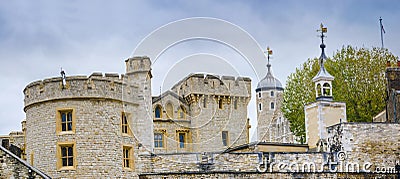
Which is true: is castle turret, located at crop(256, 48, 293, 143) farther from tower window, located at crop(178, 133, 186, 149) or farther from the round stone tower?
the round stone tower

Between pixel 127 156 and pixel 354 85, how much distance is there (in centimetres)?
2453

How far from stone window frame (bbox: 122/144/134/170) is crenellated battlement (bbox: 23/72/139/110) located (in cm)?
253

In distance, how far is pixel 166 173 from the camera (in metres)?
43.7

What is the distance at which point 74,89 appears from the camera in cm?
4238

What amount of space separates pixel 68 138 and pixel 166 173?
5.54 meters

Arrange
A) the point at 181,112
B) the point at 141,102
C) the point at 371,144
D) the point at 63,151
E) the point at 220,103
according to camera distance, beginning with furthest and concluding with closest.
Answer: the point at 220,103
the point at 181,112
the point at 371,144
the point at 141,102
the point at 63,151

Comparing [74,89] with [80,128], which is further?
[74,89]

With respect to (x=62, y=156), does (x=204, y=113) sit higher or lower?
higher

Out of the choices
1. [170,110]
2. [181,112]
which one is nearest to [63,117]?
Result: [170,110]

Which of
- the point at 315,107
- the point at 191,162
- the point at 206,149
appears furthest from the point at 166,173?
the point at 206,149

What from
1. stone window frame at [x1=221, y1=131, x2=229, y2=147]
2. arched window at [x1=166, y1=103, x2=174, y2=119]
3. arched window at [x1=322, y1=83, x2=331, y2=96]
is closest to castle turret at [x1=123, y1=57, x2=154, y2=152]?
arched window at [x1=322, y1=83, x2=331, y2=96]

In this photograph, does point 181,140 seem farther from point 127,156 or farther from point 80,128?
point 80,128

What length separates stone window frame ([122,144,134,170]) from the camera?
43094 millimetres

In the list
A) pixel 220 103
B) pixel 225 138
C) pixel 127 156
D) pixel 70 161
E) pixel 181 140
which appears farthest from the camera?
pixel 220 103
